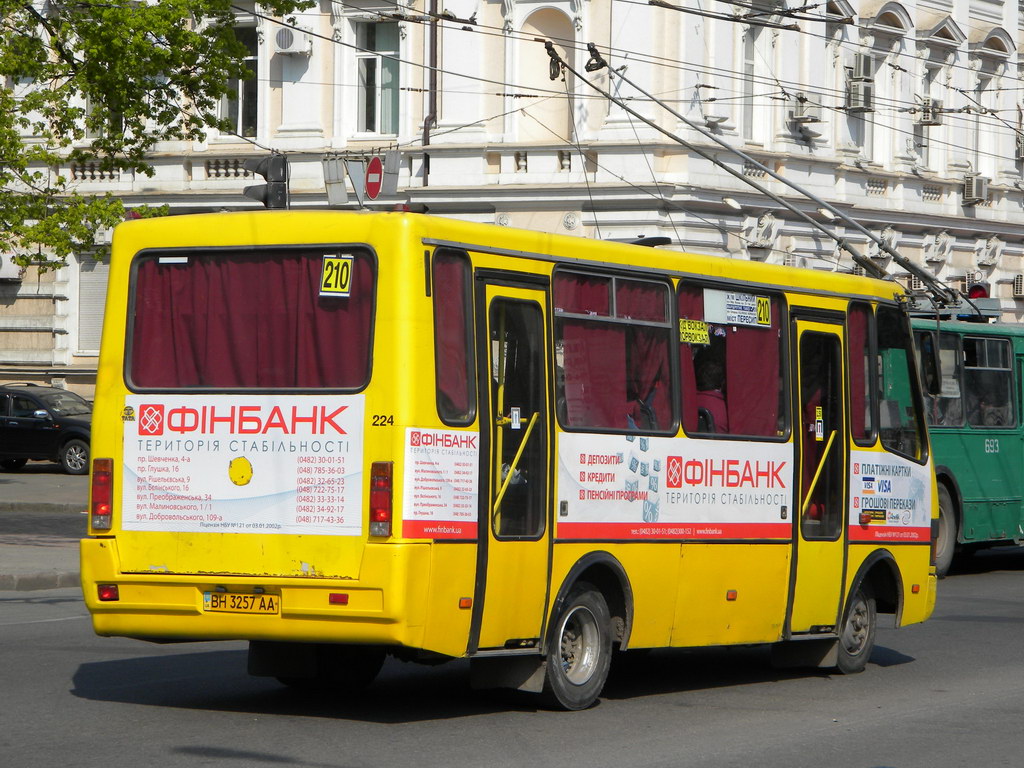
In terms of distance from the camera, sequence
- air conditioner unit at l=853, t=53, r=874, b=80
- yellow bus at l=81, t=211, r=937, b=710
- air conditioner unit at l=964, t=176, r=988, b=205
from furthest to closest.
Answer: air conditioner unit at l=964, t=176, r=988, b=205
air conditioner unit at l=853, t=53, r=874, b=80
yellow bus at l=81, t=211, r=937, b=710

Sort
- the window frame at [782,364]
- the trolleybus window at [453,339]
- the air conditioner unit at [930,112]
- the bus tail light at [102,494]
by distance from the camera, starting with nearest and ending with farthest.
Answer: the trolleybus window at [453,339]
the bus tail light at [102,494]
the window frame at [782,364]
the air conditioner unit at [930,112]

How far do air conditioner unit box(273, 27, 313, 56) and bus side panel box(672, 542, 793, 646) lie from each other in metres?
25.2

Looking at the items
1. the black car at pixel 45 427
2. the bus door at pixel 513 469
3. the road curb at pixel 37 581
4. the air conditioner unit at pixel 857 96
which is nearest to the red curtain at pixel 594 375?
the bus door at pixel 513 469

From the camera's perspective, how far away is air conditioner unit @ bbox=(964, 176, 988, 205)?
39.1 meters

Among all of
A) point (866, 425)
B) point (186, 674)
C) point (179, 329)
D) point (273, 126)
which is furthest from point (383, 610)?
point (273, 126)

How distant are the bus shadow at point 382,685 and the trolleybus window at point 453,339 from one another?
171 cm

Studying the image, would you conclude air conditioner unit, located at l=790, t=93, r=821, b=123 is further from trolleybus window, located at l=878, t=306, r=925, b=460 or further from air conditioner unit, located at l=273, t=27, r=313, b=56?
trolleybus window, located at l=878, t=306, r=925, b=460

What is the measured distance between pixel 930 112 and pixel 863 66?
2.48 metres

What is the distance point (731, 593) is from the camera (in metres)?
11.5

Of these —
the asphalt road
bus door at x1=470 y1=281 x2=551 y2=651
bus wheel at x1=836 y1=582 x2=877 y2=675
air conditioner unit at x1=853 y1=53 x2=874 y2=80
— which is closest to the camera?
the asphalt road

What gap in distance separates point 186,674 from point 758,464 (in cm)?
373

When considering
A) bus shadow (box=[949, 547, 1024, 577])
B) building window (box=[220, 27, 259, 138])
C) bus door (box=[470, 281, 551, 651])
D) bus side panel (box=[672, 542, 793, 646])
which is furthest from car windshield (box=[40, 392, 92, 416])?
bus door (box=[470, 281, 551, 651])

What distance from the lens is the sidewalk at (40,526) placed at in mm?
17188

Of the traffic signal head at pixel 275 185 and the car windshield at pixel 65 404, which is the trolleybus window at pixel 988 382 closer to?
the traffic signal head at pixel 275 185
